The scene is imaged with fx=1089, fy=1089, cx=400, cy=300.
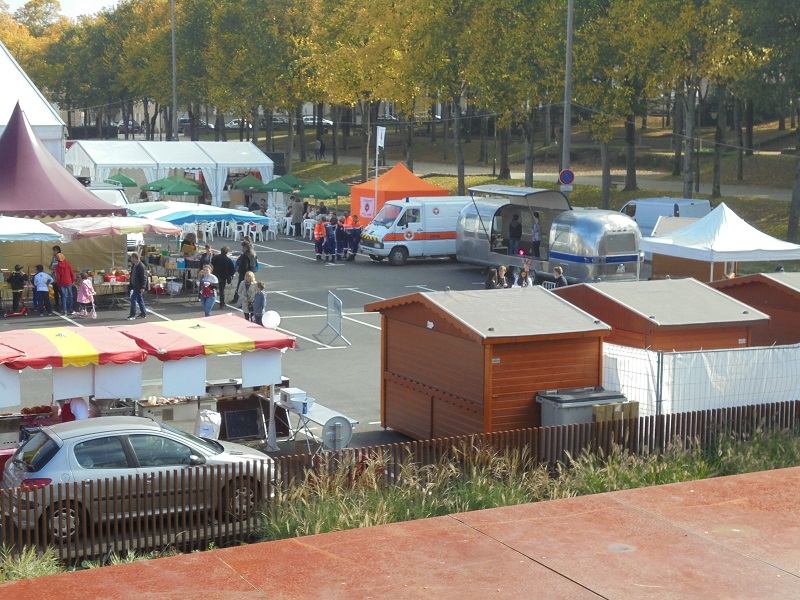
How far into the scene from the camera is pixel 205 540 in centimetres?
1159

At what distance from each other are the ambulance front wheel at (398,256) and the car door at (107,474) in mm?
23538

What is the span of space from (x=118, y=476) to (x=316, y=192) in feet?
105

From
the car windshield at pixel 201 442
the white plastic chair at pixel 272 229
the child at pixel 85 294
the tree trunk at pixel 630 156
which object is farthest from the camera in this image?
the tree trunk at pixel 630 156

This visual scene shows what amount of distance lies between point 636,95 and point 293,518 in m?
35.5

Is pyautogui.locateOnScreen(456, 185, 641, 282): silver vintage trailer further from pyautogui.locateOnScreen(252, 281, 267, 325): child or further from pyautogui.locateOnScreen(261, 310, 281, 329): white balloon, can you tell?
pyautogui.locateOnScreen(261, 310, 281, 329): white balloon

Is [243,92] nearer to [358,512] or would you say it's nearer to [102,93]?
[102,93]

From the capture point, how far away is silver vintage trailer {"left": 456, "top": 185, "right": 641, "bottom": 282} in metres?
29.5

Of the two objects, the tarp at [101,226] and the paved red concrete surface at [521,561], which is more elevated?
the tarp at [101,226]

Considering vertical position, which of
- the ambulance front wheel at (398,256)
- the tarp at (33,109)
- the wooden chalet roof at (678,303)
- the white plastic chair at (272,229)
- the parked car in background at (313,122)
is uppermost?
the parked car in background at (313,122)

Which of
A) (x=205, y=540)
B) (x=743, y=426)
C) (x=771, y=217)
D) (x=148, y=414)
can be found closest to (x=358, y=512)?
(x=205, y=540)

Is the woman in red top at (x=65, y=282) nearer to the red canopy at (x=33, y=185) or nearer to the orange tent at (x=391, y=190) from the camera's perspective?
the red canopy at (x=33, y=185)

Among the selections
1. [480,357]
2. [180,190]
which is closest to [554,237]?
[480,357]

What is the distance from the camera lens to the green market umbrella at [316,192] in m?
42.9

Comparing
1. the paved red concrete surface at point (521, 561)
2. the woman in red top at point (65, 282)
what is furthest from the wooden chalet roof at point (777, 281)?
the woman in red top at point (65, 282)
